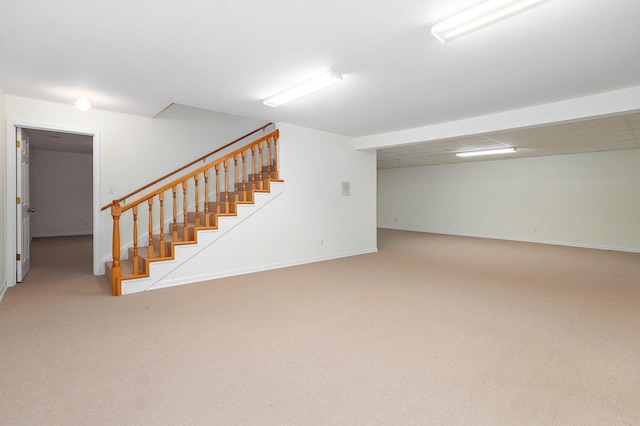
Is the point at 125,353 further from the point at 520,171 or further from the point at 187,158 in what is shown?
the point at 520,171

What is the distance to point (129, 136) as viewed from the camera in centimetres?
512

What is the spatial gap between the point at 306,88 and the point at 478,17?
6.26 ft

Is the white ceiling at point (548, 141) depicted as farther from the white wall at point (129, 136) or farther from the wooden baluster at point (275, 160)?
the white wall at point (129, 136)

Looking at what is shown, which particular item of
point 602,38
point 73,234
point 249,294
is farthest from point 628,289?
point 73,234

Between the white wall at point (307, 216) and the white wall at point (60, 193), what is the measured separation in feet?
25.7

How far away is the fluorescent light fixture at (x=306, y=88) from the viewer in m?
3.31

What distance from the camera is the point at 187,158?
5875mm

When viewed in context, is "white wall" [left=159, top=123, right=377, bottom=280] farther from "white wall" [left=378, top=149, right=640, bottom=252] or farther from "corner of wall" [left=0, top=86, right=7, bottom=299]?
"white wall" [left=378, top=149, right=640, bottom=252]

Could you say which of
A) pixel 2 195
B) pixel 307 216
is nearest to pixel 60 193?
pixel 2 195

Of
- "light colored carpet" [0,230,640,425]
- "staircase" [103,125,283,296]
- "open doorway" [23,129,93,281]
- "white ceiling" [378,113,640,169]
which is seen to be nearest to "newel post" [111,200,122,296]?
"staircase" [103,125,283,296]

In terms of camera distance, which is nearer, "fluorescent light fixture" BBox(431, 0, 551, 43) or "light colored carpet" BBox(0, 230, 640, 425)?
"light colored carpet" BBox(0, 230, 640, 425)

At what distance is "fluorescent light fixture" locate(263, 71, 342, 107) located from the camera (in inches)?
130

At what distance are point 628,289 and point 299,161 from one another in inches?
202

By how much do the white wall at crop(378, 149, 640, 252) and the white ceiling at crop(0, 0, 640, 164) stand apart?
527cm
